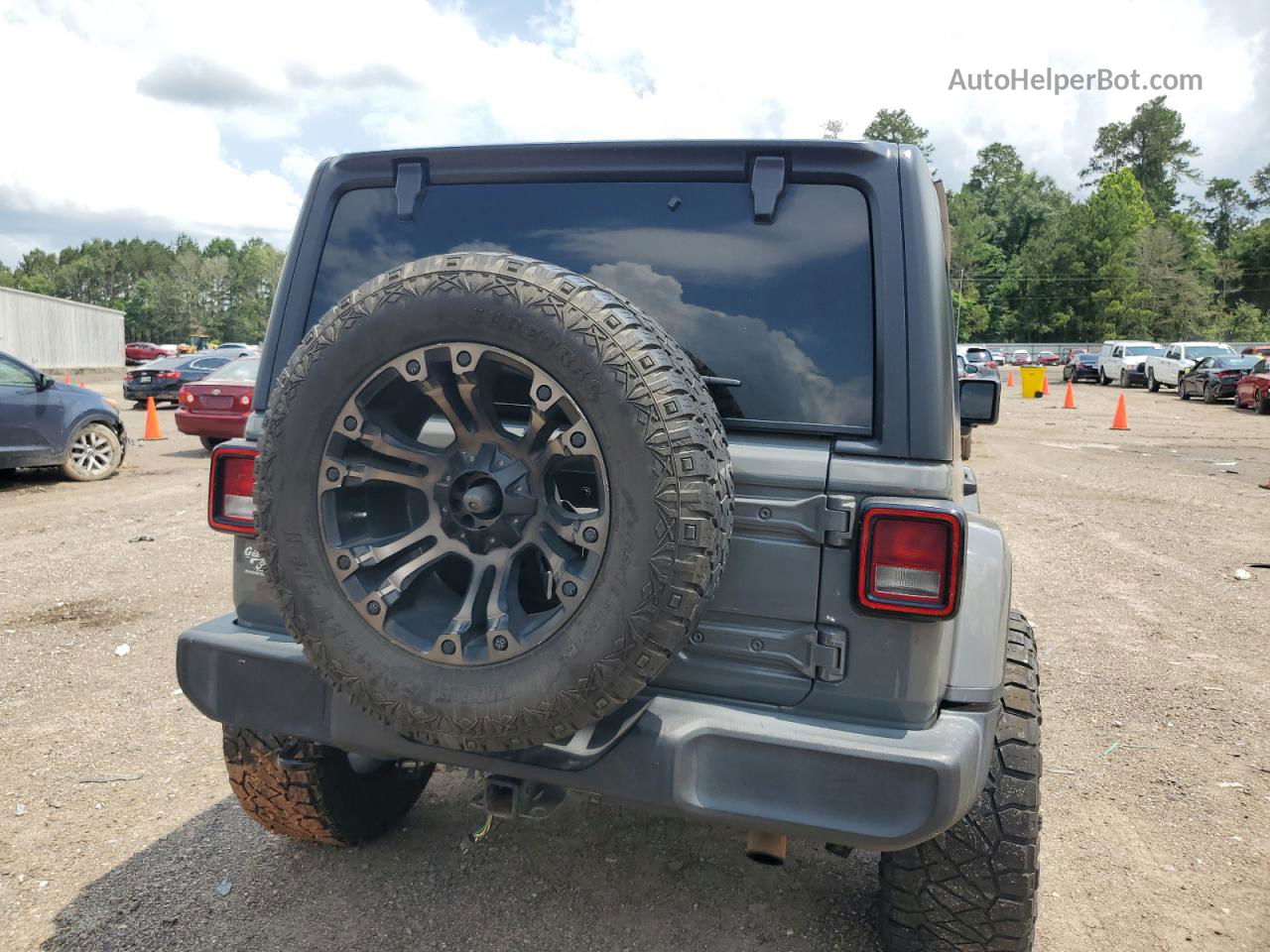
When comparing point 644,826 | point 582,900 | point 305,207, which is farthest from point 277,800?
point 305,207

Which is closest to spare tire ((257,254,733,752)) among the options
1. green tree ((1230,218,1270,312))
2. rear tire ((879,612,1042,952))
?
rear tire ((879,612,1042,952))

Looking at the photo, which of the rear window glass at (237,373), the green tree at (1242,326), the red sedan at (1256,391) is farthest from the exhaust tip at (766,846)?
the green tree at (1242,326)

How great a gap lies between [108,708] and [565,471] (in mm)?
3134

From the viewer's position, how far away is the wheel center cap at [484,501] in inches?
79.3

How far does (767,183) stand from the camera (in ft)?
7.48

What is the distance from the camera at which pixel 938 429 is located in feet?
7.00

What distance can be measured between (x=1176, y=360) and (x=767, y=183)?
36641 millimetres

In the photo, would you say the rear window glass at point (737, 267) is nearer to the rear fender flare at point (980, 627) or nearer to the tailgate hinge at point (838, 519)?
the tailgate hinge at point (838, 519)

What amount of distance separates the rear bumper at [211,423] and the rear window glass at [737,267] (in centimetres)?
1174

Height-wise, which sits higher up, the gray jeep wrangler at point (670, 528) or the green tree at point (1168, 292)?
the green tree at point (1168, 292)

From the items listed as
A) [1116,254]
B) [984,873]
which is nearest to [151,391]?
[984,873]

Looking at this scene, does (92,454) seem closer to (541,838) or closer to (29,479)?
(29,479)

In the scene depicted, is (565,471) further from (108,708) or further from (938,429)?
(108,708)

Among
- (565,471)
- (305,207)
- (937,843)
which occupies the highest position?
(305,207)
